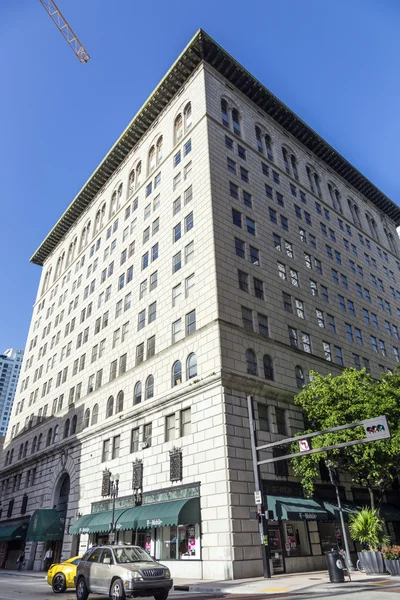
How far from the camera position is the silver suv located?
12.9 m

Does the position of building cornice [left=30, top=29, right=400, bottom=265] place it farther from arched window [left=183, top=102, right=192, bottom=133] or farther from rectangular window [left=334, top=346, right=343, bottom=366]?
rectangular window [left=334, top=346, right=343, bottom=366]

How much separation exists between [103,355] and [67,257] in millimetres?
26286

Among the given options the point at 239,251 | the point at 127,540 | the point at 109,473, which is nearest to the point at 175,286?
the point at 239,251

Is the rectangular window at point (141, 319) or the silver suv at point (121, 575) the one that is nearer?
the silver suv at point (121, 575)

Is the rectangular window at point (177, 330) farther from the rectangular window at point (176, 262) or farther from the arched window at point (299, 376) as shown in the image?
the arched window at point (299, 376)

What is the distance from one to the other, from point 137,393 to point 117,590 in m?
21.5

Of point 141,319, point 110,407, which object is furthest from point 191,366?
point 110,407

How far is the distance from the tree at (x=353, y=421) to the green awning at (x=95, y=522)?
1331 cm

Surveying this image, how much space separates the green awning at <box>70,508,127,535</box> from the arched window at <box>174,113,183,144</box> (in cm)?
3357

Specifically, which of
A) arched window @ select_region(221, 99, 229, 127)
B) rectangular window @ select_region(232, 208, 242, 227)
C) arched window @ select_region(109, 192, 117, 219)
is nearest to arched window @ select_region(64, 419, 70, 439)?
arched window @ select_region(109, 192, 117, 219)

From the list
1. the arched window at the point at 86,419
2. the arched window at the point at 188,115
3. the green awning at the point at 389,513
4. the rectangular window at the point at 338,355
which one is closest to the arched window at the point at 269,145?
the arched window at the point at 188,115

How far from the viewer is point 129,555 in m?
14.6

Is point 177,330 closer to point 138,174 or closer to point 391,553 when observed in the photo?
point 391,553

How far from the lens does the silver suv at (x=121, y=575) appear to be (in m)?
12.9
